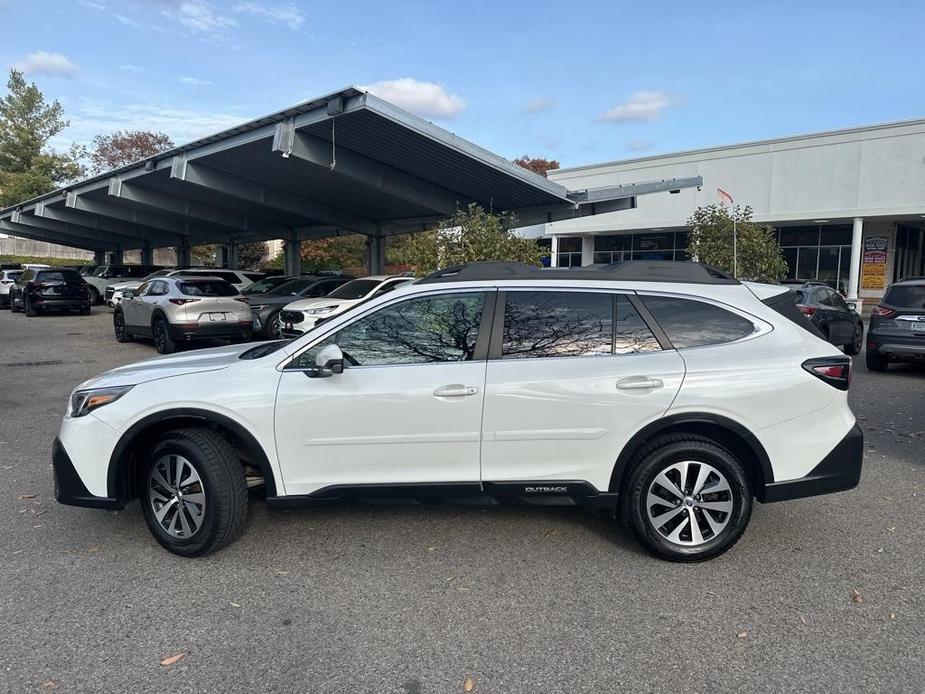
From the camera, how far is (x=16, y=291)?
24.6m

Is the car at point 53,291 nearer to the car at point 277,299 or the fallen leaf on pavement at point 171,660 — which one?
the car at point 277,299

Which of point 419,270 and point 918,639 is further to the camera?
point 419,270

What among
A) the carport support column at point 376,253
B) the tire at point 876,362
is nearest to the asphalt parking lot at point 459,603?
the tire at point 876,362

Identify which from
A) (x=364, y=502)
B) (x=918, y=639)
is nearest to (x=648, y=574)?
(x=918, y=639)

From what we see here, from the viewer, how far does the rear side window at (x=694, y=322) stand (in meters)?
4.00

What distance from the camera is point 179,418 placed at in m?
4.02

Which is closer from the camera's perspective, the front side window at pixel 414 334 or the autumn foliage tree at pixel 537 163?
the front side window at pixel 414 334

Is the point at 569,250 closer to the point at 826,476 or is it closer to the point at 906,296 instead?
the point at 906,296

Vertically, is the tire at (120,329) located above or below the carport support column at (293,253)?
below

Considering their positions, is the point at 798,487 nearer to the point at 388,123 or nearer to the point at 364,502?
the point at 364,502

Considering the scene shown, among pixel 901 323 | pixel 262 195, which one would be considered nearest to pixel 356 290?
pixel 901 323

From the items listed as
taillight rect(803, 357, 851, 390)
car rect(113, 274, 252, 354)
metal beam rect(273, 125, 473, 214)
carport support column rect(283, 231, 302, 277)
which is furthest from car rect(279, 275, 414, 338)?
carport support column rect(283, 231, 302, 277)

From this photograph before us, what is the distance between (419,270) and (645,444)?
10.2 m

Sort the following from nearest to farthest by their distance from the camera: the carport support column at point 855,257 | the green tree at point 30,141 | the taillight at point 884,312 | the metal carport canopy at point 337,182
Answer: the taillight at point 884,312 < the metal carport canopy at point 337,182 < the carport support column at point 855,257 < the green tree at point 30,141
